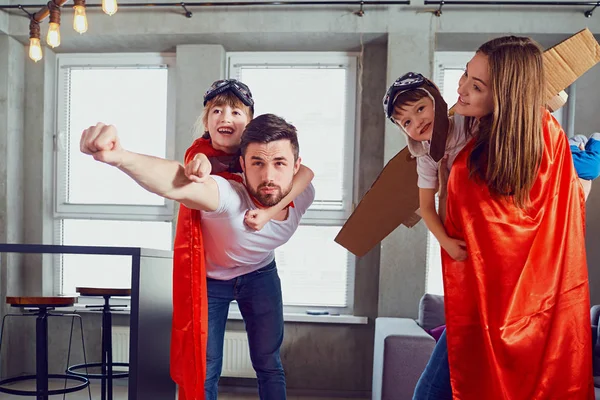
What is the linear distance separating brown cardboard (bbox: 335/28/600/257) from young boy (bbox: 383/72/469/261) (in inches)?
7.8

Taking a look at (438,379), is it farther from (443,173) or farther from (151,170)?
(151,170)

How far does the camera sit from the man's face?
1403 mm

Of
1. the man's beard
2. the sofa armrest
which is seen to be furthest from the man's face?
the sofa armrest

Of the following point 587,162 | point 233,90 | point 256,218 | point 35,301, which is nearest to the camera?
point 256,218

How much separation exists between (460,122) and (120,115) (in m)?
3.71

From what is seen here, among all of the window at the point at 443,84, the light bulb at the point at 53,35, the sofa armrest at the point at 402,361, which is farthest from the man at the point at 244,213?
the window at the point at 443,84

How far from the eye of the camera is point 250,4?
4125 millimetres

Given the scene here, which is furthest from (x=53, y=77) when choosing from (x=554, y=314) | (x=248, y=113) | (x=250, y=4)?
(x=554, y=314)

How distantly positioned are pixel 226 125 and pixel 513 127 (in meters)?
0.73

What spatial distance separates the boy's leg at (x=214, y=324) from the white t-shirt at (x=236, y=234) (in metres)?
0.03

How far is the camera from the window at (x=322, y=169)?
4.39 metres

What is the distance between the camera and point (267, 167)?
141 centimetres

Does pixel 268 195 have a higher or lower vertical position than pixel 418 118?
lower

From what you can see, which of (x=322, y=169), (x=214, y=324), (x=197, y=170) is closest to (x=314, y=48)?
(x=322, y=169)
